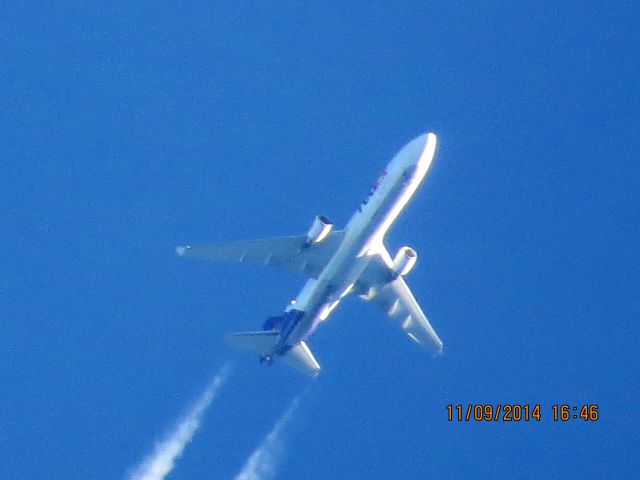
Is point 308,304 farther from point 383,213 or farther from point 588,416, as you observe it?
point 588,416

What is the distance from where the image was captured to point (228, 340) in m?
78.9

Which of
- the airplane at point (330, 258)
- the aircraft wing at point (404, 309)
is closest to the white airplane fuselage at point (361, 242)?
the airplane at point (330, 258)

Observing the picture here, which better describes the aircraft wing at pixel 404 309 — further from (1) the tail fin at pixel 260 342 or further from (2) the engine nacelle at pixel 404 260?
(1) the tail fin at pixel 260 342

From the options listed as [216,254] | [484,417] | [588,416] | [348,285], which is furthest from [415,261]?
[588,416]

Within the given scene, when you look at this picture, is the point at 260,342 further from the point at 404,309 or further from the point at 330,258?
the point at 404,309

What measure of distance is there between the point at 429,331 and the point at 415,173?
1620 centimetres

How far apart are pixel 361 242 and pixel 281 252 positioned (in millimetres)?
6162

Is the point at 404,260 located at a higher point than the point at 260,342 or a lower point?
higher

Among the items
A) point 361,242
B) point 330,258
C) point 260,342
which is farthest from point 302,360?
point 361,242

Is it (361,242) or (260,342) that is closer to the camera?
(361,242)

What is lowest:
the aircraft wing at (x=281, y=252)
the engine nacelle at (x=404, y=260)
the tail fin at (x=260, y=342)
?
the tail fin at (x=260, y=342)

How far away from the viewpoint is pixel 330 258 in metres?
77.9

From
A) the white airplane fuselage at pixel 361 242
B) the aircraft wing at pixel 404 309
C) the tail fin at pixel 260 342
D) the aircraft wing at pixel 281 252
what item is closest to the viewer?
the white airplane fuselage at pixel 361 242

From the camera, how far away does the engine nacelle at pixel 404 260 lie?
78938 millimetres
